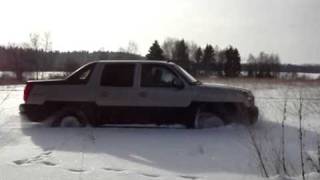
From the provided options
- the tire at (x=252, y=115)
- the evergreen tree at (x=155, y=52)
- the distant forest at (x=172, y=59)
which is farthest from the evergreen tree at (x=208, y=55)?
the tire at (x=252, y=115)

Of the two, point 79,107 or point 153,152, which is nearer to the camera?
point 153,152

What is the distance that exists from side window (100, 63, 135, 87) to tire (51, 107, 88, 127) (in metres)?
0.87

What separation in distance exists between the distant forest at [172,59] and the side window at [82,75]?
166 feet

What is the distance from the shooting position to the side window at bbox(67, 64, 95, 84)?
11.9m

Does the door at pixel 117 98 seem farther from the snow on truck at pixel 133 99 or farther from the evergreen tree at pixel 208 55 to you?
the evergreen tree at pixel 208 55

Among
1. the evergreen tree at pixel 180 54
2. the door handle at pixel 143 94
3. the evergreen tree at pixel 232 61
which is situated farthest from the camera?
the evergreen tree at pixel 232 61

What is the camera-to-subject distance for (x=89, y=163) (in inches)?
293

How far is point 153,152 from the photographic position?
8.49m

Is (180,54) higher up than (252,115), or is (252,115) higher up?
(180,54)

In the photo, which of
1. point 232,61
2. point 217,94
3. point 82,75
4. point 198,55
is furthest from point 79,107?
point 198,55

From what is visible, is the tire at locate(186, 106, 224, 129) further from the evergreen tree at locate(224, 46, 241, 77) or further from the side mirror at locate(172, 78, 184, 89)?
the evergreen tree at locate(224, 46, 241, 77)

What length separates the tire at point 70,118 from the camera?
38.4 feet

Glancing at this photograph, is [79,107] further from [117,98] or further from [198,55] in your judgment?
[198,55]

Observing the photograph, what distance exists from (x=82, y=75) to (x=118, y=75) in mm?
847
